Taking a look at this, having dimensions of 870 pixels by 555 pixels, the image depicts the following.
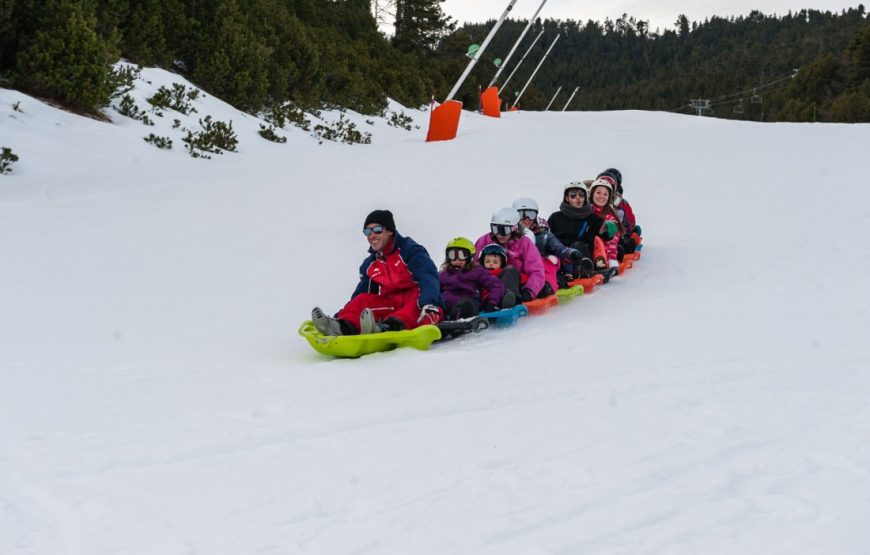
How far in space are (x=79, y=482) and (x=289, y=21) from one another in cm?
1962

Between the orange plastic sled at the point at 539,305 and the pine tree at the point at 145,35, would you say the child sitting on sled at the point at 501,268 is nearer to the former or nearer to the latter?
the orange plastic sled at the point at 539,305

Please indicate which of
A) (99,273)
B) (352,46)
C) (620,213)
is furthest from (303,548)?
(352,46)

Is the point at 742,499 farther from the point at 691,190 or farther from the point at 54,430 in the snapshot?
the point at 691,190

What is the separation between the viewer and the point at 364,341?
4.97 meters

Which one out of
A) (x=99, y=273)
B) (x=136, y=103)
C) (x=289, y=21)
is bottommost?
(x=99, y=273)

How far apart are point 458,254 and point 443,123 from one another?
1375 cm

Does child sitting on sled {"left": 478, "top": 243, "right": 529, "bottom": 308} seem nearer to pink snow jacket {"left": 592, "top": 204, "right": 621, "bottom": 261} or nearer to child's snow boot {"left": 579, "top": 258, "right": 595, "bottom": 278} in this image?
child's snow boot {"left": 579, "top": 258, "right": 595, "bottom": 278}

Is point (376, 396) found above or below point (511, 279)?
below

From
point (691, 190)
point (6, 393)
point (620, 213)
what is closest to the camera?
point (6, 393)

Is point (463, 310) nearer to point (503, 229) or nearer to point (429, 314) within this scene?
point (429, 314)

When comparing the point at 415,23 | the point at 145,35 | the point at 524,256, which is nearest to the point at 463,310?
the point at 524,256

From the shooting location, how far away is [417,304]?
5.52 metres

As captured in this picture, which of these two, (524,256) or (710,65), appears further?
(710,65)

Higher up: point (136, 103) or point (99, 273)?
point (136, 103)
